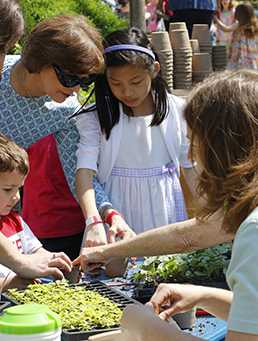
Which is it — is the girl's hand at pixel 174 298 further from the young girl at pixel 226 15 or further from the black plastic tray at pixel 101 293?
the young girl at pixel 226 15

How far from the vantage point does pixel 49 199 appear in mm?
2840

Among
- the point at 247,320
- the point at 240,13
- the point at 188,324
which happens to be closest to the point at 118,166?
the point at 188,324

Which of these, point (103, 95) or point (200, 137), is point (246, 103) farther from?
A: point (103, 95)

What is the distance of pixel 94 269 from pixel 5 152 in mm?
664

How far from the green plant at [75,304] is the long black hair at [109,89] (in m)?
1.13

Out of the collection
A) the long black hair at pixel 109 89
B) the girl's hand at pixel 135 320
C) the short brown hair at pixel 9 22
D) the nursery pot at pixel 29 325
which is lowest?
the girl's hand at pixel 135 320

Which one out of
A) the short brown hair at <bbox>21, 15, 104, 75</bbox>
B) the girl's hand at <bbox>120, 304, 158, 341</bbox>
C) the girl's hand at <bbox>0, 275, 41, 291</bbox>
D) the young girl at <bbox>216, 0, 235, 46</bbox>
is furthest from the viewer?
the young girl at <bbox>216, 0, 235, 46</bbox>

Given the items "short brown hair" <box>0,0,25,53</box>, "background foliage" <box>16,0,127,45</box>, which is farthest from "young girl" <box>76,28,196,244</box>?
"background foliage" <box>16,0,127,45</box>

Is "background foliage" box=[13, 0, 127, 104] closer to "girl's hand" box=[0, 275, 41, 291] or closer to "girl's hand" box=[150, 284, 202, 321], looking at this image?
"girl's hand" box=[0, 275, 41, 291]

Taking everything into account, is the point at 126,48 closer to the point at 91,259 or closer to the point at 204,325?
the point at 91,259

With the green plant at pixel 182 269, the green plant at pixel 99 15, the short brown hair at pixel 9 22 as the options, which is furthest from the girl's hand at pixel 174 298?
the green plant at pixel 99 15

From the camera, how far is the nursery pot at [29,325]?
39.9 inches

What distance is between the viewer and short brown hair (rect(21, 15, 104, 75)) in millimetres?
2088

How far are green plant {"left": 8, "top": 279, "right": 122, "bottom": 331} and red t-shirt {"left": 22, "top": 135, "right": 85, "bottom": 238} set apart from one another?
1.15m
